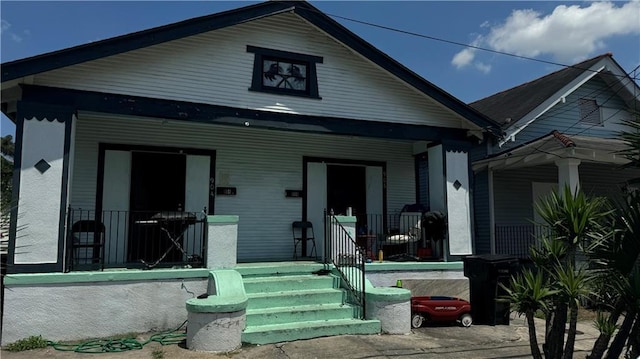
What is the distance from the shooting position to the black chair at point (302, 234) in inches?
395

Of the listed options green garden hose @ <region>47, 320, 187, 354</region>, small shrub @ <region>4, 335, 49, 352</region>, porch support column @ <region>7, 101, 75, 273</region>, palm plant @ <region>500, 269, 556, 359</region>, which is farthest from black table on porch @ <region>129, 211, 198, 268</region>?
palm plant @ <region>500, 269, 556, 359</region>

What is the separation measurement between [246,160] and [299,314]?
4129 mm

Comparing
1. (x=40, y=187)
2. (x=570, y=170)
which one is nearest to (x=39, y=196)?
(x=40, y=187)

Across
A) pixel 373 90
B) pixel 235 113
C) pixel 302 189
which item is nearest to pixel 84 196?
pixel 235 113

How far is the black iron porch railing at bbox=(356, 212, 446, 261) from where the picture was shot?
9.70 metres

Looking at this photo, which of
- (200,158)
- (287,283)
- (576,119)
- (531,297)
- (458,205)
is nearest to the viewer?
(531,297)

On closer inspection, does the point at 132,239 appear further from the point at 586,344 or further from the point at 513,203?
the point at 513,203

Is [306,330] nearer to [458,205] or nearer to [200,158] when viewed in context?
[200,158]

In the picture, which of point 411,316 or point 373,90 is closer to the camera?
point 411,316

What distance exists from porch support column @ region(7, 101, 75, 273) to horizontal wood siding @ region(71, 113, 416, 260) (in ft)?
5.56

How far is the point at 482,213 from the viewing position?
1320cm

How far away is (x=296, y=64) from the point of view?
29.3ft

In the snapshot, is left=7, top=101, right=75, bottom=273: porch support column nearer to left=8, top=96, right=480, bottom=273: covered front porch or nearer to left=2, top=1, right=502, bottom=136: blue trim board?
left=8, top=96, right=480, bottom=273: covered front porch

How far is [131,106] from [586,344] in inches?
310
